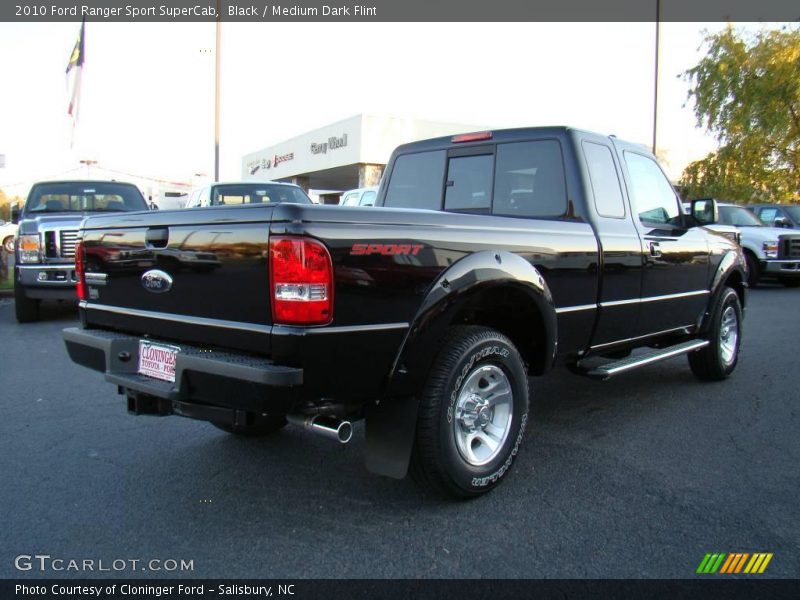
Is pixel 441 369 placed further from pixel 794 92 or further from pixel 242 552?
pixel 794 92

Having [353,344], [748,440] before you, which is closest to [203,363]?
[353,344]

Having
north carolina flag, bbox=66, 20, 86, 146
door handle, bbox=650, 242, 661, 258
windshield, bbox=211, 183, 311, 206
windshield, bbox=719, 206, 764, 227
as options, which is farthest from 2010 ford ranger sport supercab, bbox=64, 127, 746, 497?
north carolina flag, bbox=66, 20, 86, 146

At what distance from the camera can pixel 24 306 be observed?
9406 millimetres

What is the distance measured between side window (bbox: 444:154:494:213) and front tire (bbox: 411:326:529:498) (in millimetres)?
1468

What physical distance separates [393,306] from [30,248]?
799 cm

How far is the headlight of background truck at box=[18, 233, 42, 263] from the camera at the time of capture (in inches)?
363

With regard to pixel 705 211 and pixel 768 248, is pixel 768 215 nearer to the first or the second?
pixel 768 248

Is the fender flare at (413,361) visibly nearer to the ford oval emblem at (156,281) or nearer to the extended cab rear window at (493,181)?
the ford oval emblem at (156,281)

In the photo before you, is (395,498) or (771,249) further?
(771,249)

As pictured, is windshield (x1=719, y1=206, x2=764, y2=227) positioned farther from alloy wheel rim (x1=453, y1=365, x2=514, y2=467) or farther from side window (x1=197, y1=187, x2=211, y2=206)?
alloy wheel rim (x1=453, y1=365, x2=514, y2=467)

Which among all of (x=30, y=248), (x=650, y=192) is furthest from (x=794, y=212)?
(x=30, y=248)

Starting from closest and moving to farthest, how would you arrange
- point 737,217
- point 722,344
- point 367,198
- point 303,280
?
point 303,280, point 722,344, point 367,198, point 737,217

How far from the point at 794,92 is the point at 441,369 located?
80.6ft
